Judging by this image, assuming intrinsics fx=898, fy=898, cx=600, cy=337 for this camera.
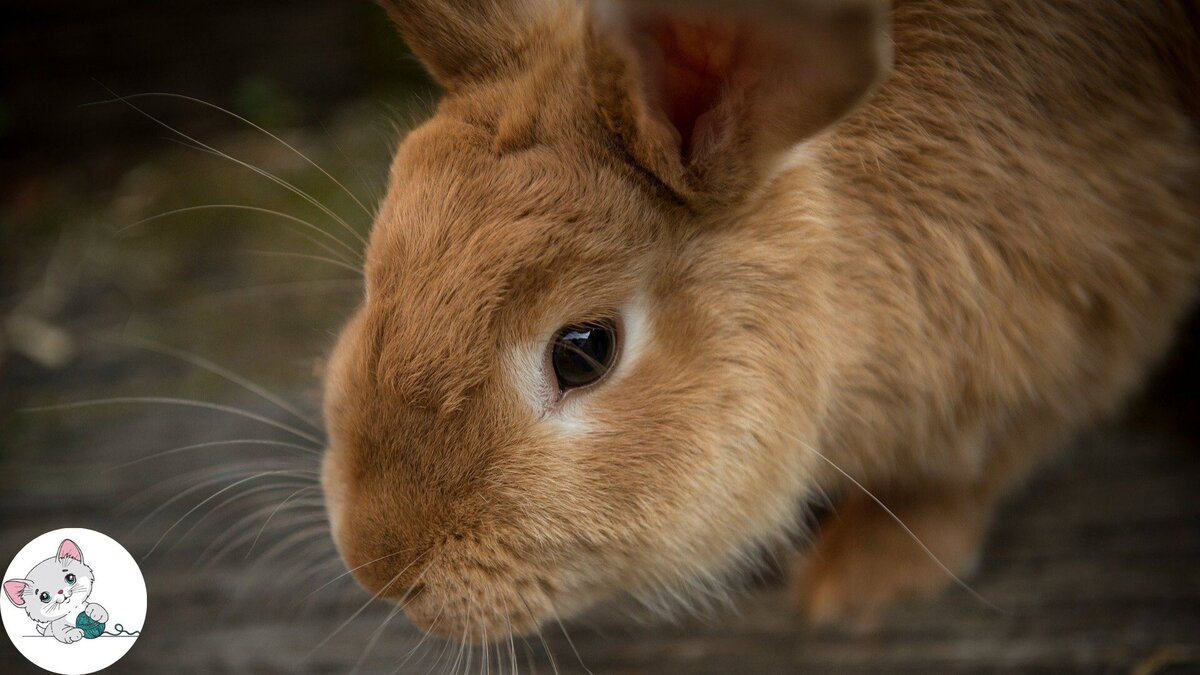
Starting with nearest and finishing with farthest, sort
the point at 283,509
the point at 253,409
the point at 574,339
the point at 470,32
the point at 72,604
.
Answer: the point at 72,604, the point at 574,339, the point at 470,32, the point at 283,509, the point at 253,409

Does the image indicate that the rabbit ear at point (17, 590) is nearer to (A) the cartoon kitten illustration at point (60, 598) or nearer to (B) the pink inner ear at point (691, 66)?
(A) the cartoon kitten illustration at point (60, 598)

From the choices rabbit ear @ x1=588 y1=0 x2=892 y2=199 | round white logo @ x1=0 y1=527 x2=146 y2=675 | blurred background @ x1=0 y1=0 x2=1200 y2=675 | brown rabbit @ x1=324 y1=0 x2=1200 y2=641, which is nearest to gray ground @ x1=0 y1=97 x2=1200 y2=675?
blurred background @ x1=0 y1=0 x2=1200 y2=675

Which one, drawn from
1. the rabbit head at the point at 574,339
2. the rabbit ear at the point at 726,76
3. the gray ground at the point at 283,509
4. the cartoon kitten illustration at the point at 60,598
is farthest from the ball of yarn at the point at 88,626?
the rabbit ear at the point at 726,76

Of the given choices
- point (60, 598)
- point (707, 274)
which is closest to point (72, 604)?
point (60, 598)

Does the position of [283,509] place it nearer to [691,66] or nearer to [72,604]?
[72,604]

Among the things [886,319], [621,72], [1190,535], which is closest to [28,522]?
[621,72]

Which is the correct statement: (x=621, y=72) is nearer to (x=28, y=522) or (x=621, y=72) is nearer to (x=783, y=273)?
(x=783, y=273)
